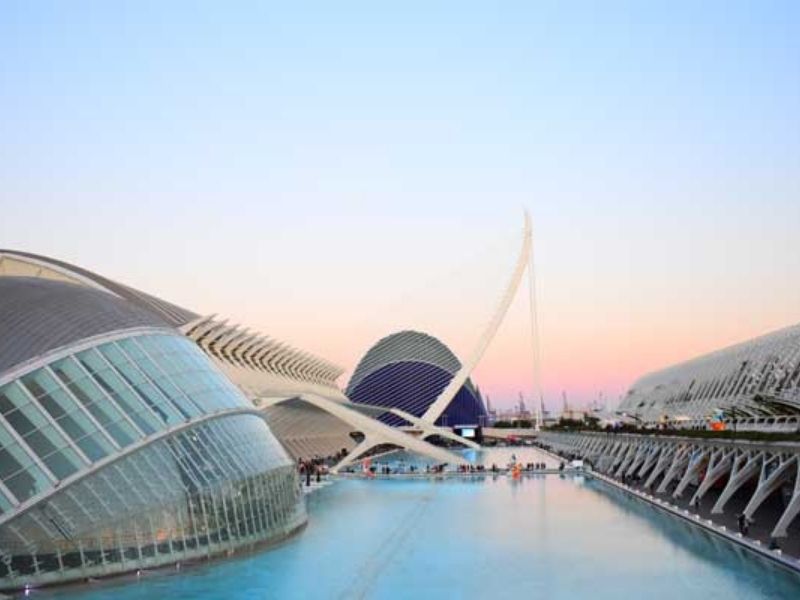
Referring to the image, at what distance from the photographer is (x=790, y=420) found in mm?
49719

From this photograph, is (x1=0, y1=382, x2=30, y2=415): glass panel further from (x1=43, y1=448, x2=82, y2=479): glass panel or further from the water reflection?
the water reflection

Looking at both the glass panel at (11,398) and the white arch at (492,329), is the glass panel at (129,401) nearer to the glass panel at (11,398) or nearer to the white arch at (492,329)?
the glass panel at (11,398)

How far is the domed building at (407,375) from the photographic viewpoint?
13025cm

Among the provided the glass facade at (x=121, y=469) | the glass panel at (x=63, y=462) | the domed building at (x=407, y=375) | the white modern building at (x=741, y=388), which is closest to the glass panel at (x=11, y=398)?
the glass facade at (x=121, y=469)

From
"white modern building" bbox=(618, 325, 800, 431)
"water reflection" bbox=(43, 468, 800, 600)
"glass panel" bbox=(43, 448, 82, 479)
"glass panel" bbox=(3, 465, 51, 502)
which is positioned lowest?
"water reflection" bbox=(43, 468, 800, 600)

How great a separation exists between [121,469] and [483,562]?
9397 millimetres

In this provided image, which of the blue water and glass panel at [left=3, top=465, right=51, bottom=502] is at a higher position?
glass panel at [left=3, top=465, right=51, bottom=502]

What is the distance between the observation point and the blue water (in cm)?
1881

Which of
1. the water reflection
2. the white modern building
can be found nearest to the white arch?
the white modern building

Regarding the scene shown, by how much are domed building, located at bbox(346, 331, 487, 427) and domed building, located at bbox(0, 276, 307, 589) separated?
102m

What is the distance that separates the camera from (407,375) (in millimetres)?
133750

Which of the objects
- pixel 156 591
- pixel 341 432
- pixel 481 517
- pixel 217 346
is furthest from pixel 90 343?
pixel 341 432

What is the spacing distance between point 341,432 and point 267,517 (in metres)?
66.3

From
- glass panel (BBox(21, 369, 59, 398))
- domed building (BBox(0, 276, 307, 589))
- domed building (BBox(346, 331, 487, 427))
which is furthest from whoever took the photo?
domed building (BBox(346, 331, 487, 427))
